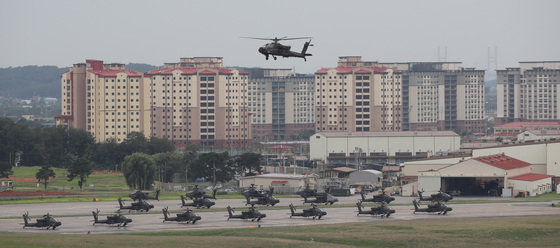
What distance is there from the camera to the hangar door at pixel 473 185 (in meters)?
136

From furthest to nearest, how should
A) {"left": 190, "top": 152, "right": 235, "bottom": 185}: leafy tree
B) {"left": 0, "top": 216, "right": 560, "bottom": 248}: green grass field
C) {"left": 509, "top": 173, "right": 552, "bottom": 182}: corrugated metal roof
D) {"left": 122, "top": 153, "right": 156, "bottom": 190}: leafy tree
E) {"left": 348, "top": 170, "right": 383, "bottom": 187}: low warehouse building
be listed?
1. {"left": 348, "top": 170, "right": 383, "bottom": 187}: low warehouse building
2. {"left": 190, "top": 152, "right": 235, "bottom": 185}: leafy tree
3. {"left": 122, "top": 153, "right": 156, "bottom": 190}: leafy tree
4. {"left": 509, "top": 173, "right": 552, "bottom": 182}: corrugated metal roof
5. {"left": 0, "top": 216, "right": 560, "bottom": 248}: green grass field

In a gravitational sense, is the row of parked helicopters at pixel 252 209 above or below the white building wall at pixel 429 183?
below

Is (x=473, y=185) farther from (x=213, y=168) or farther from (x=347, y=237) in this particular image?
(x=347, y=237)

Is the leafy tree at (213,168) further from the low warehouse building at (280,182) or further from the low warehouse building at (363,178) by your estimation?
the low warehouse building at (363,178)

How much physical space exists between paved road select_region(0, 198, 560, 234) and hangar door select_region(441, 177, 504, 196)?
62.6ft

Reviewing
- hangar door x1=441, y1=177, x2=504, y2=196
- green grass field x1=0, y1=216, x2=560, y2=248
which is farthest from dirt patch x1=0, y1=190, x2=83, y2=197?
hangar door x1=441, y1=177, x2=504, y2=196

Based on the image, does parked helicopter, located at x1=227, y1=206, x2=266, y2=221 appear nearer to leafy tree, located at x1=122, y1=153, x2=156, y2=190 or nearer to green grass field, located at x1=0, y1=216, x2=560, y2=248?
green grass field, located at x1=0, y1=216, x2=560, y2=248

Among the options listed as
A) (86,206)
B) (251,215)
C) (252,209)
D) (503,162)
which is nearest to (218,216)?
(252,209)

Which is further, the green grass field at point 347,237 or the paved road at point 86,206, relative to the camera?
the paved road at point 86,206

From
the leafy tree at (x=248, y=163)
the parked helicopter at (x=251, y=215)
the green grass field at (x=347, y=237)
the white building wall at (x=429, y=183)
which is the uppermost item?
the leafy tree at (x=248, y=163)

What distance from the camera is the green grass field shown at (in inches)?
3113

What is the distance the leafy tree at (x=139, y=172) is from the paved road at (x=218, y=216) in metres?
35.7

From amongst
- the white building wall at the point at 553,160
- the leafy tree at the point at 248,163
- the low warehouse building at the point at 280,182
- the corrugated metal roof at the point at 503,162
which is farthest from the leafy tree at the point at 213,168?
the white building wall at the point at 553,160

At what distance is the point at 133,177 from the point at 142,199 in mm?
41168
